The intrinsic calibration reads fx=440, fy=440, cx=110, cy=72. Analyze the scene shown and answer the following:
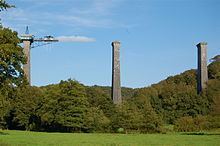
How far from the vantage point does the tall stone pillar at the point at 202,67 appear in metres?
79.7

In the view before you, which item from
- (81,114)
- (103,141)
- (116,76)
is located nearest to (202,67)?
(116,76)

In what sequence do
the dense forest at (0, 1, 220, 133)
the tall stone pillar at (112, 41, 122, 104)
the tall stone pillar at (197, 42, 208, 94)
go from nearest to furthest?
the dense forest at (0, 1, 220, 133)
the tall stone pillar at (112, 41, 122, 104)
the tall stone pillar at (197, 42, 208, 94)

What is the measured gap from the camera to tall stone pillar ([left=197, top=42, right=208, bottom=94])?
7969 cm

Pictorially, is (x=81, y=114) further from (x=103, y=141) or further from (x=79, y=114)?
(x=103, y=141)

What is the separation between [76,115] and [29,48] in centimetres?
2219

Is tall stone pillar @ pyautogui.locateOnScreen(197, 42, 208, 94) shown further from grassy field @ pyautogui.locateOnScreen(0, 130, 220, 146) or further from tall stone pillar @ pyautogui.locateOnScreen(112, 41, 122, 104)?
grassy field @ pyautogui.locateOnScreen(0, 130, 220, 146)

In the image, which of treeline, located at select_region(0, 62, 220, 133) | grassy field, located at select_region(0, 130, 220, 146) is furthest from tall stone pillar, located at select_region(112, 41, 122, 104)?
grassy field, located at select_region(0, 130, 220, 146)

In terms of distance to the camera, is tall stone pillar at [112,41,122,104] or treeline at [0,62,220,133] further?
tall stone pillar at [112,41,122,104]

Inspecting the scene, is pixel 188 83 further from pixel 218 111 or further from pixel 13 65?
pixel 13 65

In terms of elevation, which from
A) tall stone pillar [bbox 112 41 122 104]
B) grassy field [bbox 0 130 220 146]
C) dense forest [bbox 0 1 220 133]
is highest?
tall stone pillar [bbox 112 41 122 104]

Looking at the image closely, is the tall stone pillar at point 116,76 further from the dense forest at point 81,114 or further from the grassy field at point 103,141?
the grassy field at point 103,141

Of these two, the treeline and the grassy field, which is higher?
the treeline

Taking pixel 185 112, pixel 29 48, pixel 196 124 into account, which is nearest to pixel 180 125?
pixel 196 124

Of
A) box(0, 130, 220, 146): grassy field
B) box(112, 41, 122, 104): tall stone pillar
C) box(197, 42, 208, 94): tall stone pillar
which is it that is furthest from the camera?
box(197, 42, 208, 94): tall stone pillar
